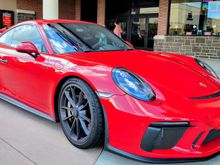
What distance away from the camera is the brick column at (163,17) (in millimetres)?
12422

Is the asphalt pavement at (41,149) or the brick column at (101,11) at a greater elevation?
the brick column at (101,11)

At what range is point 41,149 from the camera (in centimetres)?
275

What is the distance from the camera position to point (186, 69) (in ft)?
9.77

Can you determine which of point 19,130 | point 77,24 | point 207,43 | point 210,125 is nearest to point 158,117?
point 210,125

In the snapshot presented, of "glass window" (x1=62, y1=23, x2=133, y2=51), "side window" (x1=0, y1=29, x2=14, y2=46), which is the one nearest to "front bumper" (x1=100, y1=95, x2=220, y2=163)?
"glass window" (x1=62, y1=23, x2=133, y2=51)

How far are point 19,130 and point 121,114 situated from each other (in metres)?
1.51

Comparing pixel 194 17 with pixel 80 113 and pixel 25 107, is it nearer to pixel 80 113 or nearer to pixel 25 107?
pixel 25 107

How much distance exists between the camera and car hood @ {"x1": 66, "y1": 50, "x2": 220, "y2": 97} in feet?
8.23

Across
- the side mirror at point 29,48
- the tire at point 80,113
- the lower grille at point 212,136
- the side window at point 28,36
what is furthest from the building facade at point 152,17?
the lower grille at point 212,136

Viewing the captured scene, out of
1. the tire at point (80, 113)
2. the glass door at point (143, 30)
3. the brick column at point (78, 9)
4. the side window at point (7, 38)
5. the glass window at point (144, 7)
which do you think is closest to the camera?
the tire at point (80, 113)

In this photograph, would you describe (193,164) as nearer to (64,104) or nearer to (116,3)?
(64,104)

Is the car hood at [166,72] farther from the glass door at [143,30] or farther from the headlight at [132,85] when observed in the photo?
the glass door at [143,30]

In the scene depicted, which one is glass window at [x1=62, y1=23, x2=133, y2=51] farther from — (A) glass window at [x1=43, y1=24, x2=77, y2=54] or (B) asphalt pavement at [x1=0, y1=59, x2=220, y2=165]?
(B) asphalt pavement at [x1=0, y1=59, x2=220, y2=165]

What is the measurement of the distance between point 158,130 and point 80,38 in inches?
64.8
